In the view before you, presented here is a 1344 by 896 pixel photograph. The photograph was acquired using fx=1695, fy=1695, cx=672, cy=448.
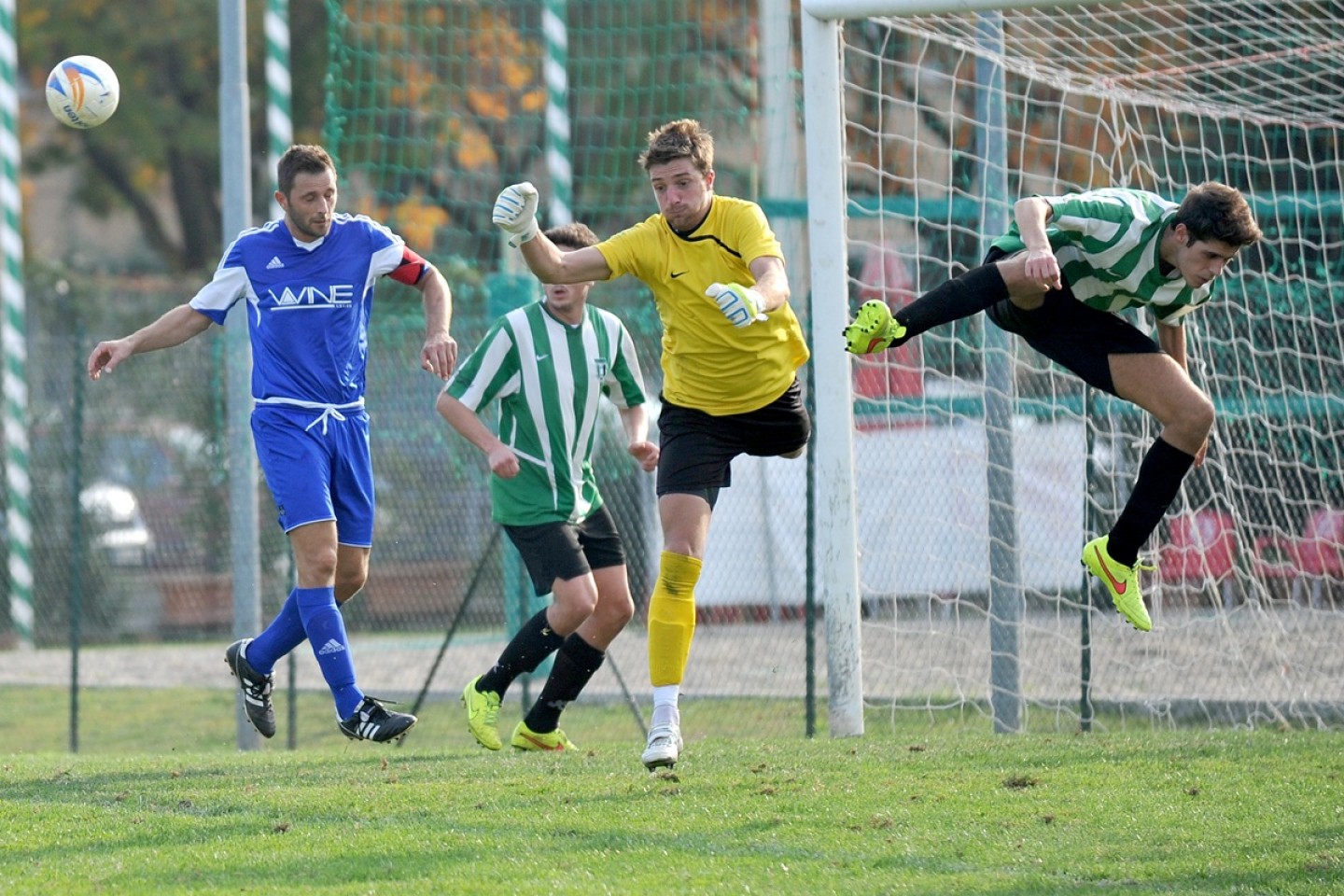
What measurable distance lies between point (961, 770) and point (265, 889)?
9.27ft

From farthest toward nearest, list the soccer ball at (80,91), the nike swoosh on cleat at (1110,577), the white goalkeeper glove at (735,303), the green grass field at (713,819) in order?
the soccer ball at (80,91)
the nike swoosh on cleat at (1110,577)
the white goalkeeper glove at (735,303)
the green grass field at (713,819)

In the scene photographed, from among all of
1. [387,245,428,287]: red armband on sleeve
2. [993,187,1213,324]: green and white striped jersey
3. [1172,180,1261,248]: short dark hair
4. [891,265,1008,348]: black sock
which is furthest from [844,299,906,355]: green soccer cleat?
[387,245,428,287]: red armband on sleeve

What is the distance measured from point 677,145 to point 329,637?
2.35 meters

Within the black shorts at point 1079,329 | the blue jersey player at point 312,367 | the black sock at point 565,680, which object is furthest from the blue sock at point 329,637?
the black shorts at point 1079,329

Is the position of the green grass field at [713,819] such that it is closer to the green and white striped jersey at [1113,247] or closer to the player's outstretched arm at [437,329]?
the player's outstretched arm at [437,329]

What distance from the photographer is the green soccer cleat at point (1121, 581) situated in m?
6.61

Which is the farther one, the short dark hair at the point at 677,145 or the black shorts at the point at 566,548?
the black shorts at the point at 566,548

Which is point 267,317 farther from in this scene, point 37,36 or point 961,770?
point 37,36

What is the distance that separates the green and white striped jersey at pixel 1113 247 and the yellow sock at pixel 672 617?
1763 mm

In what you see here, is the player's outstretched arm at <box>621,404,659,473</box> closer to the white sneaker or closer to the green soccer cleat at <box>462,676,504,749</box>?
the green soccer cleat at <box>462,676,504,749</box>

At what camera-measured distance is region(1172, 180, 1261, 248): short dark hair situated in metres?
6.09

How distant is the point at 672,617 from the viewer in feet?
20.5

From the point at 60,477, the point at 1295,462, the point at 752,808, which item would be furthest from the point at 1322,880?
the point at 60,477

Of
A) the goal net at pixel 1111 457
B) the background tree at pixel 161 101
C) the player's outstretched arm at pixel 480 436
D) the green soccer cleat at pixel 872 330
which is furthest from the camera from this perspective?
the background tree at pixel 161 101
